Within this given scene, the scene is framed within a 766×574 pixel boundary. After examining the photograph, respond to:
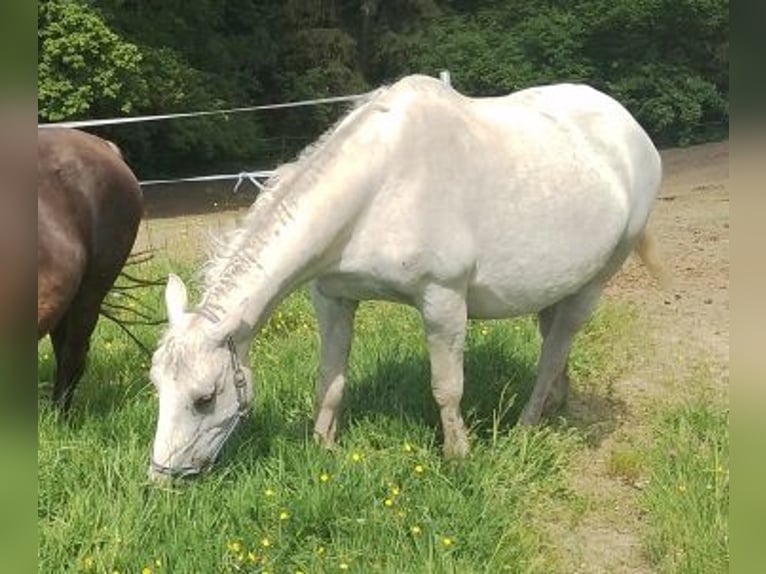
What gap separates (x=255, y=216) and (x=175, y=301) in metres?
0.41

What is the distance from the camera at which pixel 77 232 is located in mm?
3773

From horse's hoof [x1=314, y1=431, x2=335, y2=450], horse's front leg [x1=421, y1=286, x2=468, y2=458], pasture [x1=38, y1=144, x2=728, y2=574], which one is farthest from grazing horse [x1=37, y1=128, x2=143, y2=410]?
horse's front leg [x1=421, y1=286, x2=468, y2=458]

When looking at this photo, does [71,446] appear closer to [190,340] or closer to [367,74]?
[190,340]

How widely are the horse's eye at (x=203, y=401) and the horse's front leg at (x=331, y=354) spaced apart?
71 centimetres

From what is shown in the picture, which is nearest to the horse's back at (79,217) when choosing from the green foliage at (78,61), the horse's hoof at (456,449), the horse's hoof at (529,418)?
the horse's hoof at (456,449)

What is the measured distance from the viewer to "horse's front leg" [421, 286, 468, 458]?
332 cm

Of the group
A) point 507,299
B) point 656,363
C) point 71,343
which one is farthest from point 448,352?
point 656,363

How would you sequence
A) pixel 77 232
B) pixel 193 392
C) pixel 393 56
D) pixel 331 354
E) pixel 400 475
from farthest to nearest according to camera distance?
pixel 393 56
pixel 77 232
pixel 331 354
pixel 400 475
pixel 193 392

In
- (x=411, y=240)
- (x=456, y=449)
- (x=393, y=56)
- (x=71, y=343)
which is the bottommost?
(x=393, y=56)

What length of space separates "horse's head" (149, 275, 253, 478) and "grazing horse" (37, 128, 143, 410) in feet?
2.72

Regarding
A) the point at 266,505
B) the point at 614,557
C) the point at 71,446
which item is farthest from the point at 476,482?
the point at 71,446

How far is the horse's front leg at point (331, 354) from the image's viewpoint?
3.54m

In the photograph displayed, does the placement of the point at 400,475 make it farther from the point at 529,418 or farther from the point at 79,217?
the point at 79,217

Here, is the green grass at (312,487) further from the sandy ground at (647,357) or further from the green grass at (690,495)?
the green grass at (690,495)
